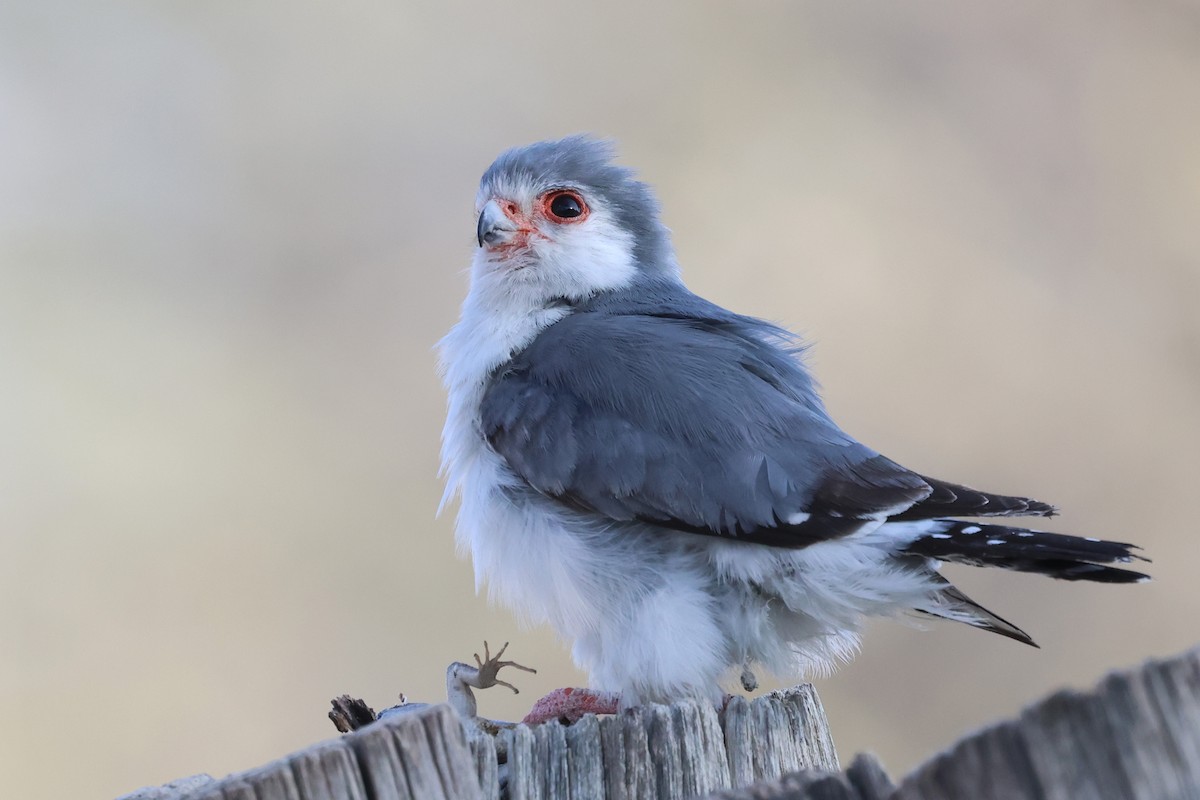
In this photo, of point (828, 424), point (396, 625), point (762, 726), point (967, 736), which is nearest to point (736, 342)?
point (828, 424)

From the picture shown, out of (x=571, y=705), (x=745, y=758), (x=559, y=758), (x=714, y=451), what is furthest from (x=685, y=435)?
(x=559, y=758)

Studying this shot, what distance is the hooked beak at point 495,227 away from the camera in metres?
3.96

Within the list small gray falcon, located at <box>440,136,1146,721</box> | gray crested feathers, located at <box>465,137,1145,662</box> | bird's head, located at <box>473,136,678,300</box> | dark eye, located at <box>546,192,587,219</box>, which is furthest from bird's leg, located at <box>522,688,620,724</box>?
dark eye, located at <box>546,192,587,219</box>

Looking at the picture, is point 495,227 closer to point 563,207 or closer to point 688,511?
point 563,207

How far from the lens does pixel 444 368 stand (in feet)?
12.7

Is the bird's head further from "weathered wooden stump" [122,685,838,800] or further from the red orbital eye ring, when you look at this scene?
"weathered wooden stump" [122,685,838,800]

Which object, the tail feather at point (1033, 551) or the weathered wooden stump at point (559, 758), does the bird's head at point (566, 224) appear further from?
the weathered wooden stump at point (559, 758)

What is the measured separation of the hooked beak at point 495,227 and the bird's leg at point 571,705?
1483 mm

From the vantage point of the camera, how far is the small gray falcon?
293 centimetres

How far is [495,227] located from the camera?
3.98m

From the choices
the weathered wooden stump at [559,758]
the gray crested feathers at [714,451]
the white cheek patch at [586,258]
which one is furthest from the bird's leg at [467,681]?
the white cheek patch at [586,258]

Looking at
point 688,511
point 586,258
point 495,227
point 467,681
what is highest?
point 495,227

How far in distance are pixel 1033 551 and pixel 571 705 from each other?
123 centimetres

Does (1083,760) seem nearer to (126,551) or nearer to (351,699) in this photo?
(351,699)
